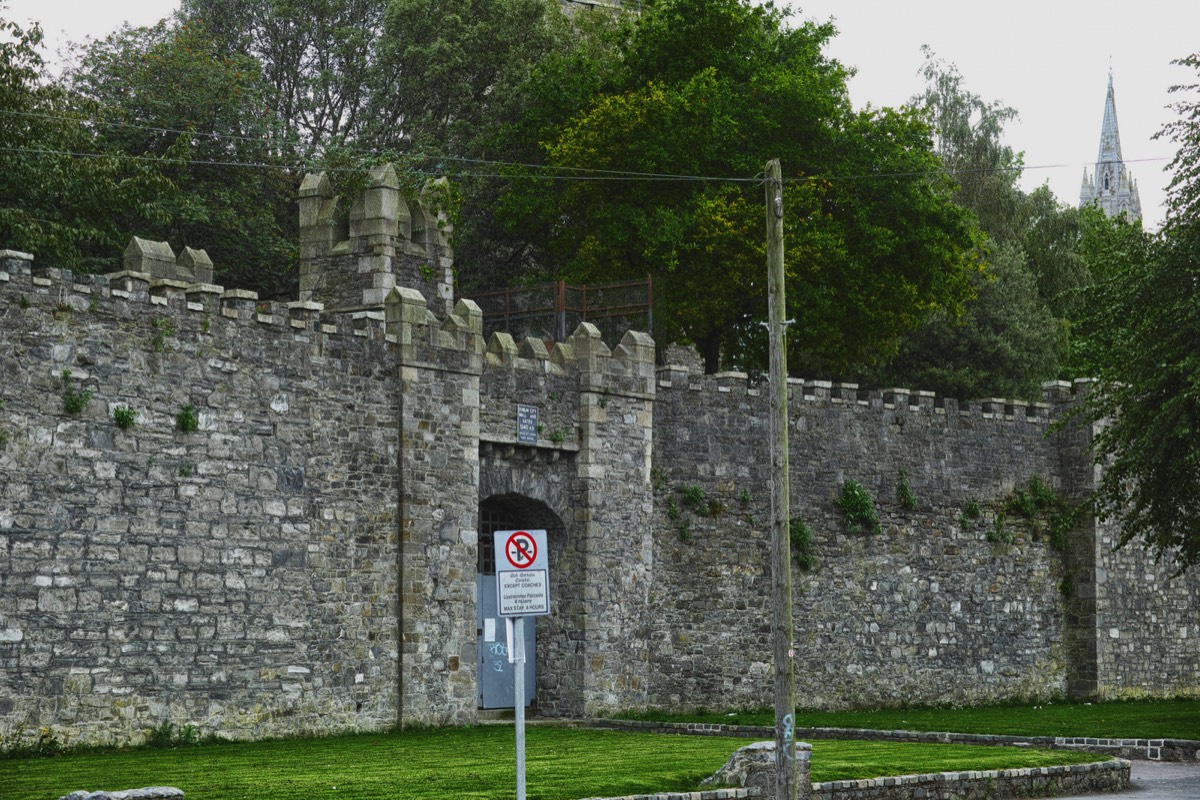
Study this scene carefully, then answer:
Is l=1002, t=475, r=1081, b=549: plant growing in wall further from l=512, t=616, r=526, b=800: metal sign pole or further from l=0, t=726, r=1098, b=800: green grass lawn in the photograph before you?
l=512, t=616, r=526, b=800: metal sign pole

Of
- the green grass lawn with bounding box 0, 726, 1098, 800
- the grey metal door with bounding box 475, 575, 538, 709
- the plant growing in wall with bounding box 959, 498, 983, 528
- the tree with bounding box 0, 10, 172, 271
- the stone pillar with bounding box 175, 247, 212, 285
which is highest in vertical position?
the tree with bounding box 0, 10, 172, 271

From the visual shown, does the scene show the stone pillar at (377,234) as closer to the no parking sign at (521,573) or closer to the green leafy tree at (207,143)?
the green leafy tree at (207,143)

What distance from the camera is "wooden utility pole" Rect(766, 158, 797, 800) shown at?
1833 cm

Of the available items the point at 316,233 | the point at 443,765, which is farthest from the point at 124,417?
the point at 316,233

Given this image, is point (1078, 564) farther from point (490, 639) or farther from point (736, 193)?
point (490, 639)

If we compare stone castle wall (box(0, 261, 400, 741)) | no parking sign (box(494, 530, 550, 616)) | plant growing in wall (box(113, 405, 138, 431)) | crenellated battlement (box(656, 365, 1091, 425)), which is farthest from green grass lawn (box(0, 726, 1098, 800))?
crenellated battlement (box(656, 365, 1091, 425))

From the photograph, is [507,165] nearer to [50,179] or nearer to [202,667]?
[50,179]

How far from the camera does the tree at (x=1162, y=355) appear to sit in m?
26.7

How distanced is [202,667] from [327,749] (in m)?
2.13

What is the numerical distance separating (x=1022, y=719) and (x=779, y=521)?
1328 centimetres

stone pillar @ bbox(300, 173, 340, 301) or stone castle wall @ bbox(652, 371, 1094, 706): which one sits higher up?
stone pillar @ bbox(300, 173, 340, 301)

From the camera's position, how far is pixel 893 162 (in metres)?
39.7

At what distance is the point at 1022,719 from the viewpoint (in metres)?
30.8

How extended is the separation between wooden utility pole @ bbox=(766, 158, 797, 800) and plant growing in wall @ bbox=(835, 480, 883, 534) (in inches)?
578
